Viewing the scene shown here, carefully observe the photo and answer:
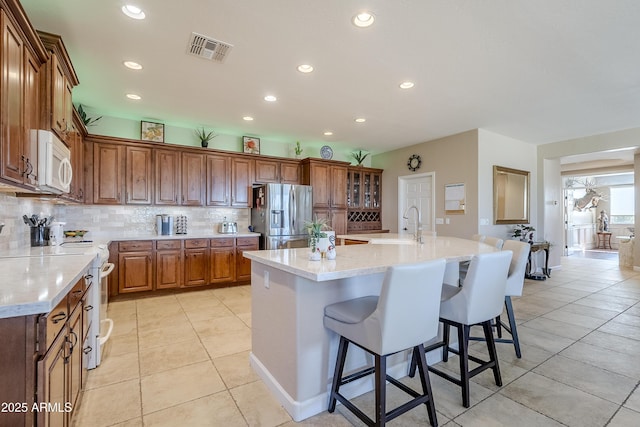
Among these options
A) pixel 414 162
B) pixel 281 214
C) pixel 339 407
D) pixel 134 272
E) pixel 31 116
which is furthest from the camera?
pixel 414 162

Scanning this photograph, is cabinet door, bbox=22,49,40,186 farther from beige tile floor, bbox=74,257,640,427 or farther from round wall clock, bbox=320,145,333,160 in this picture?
round wall clock, bbox=320,145,333,160

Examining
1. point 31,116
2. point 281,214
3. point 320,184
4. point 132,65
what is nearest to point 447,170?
point 320,184

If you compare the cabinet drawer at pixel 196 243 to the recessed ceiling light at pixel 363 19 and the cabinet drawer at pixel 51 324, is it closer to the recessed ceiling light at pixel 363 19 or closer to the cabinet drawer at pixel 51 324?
the cabinet drawer at pixel 51 324

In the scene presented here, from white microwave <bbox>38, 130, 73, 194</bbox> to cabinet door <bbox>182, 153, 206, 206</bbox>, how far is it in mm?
2315

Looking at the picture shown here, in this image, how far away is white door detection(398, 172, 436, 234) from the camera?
5805 millimetres

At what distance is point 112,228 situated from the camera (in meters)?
4.54

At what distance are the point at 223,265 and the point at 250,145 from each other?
2242 millimetres

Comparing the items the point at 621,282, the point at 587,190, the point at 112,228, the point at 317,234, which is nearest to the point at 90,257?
the point at 317,234

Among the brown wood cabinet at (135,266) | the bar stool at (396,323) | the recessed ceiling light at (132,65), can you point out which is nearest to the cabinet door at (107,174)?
the brown wood cabinet at (135,266)

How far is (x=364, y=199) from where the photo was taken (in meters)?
6.71

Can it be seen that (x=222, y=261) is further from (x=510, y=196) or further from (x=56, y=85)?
(x=510, y=196)

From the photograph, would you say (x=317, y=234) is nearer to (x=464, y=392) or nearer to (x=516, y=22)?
(x=464, y=392)

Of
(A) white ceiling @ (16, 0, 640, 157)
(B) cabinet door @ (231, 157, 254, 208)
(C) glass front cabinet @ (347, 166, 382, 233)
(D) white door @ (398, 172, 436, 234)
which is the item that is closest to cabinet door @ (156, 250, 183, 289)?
(B) cabinet door @ (231, 157, 254, 208)

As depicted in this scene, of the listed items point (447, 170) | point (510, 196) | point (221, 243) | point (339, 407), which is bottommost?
point (339, 407)
